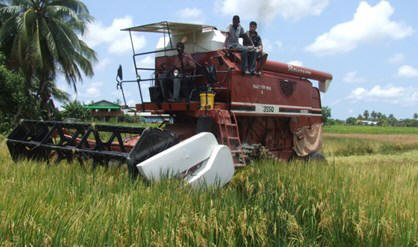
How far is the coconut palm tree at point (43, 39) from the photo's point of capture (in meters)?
26.2

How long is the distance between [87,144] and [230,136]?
7.96 ft

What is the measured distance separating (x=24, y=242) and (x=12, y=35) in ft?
86.1

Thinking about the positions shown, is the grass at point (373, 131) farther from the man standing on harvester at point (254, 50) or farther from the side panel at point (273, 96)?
the man standing on harvester at point (254, 50)

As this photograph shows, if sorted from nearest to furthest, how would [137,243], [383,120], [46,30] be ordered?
[137,243] → [46,30] → [383,120]

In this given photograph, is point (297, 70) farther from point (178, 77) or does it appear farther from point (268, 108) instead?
point (178, 77)

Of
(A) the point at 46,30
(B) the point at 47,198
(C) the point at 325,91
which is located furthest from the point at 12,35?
(B) the point at 47,198

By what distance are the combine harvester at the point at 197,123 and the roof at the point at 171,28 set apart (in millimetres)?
20

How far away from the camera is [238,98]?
8953 mm

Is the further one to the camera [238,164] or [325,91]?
[325,91]

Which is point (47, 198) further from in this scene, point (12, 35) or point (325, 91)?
point (12, 35)

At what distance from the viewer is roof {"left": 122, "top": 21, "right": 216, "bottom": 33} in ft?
28.9

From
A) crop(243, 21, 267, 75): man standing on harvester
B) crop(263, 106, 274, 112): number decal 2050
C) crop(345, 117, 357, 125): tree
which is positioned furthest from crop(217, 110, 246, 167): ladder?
crop(345, 117, 357, 125): tree

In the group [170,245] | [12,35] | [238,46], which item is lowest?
[170,245]

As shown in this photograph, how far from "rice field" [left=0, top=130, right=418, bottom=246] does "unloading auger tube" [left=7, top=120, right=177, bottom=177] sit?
1.54ft
